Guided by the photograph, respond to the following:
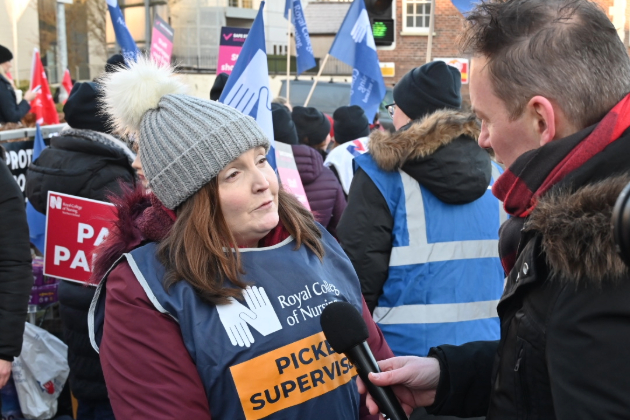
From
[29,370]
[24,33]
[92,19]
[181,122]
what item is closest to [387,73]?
[92,19]

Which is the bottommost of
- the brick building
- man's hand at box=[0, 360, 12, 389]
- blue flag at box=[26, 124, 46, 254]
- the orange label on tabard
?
man's hand at box=[0, 360, 12, 389]

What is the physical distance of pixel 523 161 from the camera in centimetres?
147

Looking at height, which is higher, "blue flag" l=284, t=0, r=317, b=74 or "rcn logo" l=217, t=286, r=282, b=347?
"blue flag" l=284, t=0, r=317, b=74

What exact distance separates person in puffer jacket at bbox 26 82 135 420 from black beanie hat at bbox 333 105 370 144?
149 inches

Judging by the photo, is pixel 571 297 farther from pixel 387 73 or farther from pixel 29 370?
pixel 387 73

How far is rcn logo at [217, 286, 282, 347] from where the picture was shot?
193 cm

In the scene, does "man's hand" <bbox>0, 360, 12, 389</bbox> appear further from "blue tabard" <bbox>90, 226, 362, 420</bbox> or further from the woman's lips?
the woman's lips

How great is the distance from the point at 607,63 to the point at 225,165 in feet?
3.70

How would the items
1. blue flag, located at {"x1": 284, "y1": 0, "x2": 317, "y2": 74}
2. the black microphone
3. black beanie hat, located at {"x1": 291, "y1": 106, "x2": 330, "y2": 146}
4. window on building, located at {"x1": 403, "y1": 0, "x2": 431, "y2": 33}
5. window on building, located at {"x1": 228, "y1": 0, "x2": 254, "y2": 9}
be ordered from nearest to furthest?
the black microphone < black beanie hat, located at {"x1": 291, "y1": 106, "x2": 330, "y2": 146} < blue flag, located at {"x1": 284, "y1": 0, "x2": 317, "y2": 74} < window on building, located at {"x1": 403, "y1": 0, "x2": 431, "y2": 33} < window on building, located at {"x1": 228, "y1": 0, "x2": 254, "y2": 9}

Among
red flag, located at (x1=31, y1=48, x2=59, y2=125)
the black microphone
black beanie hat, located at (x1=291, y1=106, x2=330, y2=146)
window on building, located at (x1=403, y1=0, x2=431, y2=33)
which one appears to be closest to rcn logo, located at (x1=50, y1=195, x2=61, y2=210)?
the black microphone

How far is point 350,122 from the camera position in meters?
7.51

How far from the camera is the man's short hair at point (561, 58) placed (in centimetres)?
142

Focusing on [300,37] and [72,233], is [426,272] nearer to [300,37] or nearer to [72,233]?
[72,233]

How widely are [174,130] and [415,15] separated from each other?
25.3 m
